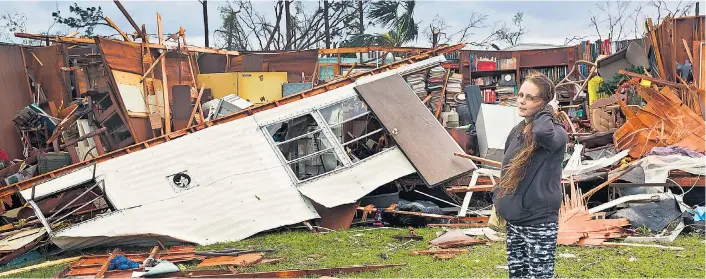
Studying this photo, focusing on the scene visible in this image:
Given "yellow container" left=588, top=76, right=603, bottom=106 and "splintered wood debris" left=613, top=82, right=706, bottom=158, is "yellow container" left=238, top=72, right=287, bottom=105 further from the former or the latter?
"yellow container" left=588, top=76, right=603, bottom=106

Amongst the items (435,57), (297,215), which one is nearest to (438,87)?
(435,57)

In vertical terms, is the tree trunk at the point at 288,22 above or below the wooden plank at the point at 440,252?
above

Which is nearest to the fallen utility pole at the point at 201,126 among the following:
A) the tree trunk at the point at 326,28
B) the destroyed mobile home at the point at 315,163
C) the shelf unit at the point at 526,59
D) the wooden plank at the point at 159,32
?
the destroyed mobile home at the point at 315,163

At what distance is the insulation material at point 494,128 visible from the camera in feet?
36.7

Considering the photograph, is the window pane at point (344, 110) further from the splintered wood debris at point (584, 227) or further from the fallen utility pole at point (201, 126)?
the splintered wood debris at point (584, 227)

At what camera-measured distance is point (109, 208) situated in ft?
31.1

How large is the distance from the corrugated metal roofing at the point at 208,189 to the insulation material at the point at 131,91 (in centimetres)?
173

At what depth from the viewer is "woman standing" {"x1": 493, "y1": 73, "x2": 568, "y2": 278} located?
3758 millimetres

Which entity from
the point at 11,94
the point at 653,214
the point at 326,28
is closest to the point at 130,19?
the point at 11,94

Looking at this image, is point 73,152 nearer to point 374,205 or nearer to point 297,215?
point 297,215

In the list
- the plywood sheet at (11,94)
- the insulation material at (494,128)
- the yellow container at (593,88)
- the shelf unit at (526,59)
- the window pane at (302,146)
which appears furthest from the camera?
the shelf unit at (526,59)

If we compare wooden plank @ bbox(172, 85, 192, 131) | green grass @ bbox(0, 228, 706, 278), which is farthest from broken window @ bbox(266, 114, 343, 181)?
wooden plank @ bbox(172, 85, 192, 131)

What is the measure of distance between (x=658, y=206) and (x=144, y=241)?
6.96m

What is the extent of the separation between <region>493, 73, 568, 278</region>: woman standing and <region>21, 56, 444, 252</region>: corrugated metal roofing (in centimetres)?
564
